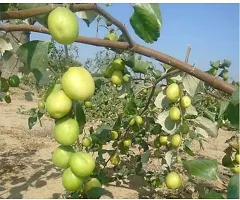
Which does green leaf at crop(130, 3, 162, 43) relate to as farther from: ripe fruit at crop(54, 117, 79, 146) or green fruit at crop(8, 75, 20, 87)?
green fruit at crop(8, 75, 20, 87)

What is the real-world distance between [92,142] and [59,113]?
1400 mm

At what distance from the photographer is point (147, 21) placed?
1.05m

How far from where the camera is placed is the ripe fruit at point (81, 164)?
853mm

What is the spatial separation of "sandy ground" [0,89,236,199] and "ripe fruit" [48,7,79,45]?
7.11ft

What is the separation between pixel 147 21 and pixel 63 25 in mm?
363

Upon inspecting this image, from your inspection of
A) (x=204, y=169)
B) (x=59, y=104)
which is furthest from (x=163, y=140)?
(x=59, y=104)

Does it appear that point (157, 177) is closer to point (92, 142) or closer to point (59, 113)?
point (92, 142)

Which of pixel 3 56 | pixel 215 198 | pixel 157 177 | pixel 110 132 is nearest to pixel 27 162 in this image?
pixel 157 177

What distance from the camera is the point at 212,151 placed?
18.9 ft

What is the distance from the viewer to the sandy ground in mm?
3299

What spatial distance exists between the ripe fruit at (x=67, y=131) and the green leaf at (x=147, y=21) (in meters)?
0.39

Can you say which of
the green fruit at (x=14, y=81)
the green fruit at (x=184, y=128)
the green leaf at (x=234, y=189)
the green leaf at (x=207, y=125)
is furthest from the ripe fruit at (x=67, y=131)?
the green fruit at (x=14, y=81)

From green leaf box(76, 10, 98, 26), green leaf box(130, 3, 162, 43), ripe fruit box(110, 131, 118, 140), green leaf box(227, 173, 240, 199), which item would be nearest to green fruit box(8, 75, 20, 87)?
ripe fruit box(110, 131, 118, 140)

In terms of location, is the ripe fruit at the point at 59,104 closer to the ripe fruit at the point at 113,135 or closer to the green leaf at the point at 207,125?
the green leaf at the point at 207,125
